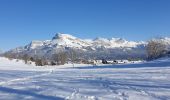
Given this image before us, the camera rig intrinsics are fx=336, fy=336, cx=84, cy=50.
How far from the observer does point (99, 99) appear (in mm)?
11812

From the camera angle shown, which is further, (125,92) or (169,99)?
(125,92)

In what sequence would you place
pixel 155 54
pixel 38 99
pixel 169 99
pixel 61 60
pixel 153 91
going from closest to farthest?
pixel 169 99 → pixel 38 99 → pixel 153 91 → pixel 155 54 → pixel 61 60

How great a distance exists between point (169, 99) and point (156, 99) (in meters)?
0.46

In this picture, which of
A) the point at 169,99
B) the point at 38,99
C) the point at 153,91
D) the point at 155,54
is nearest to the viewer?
the point at 169,99

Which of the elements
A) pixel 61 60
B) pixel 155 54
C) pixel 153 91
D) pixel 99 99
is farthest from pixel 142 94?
pixel 61 60

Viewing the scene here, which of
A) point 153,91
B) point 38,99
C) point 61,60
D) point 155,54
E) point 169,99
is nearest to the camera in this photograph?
point 169,99

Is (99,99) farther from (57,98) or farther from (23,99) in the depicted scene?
(23,99)

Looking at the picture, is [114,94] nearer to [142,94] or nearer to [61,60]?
[142,94]

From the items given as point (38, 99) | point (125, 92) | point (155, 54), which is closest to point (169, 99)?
point (125, 92)

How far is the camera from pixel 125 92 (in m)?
13.5

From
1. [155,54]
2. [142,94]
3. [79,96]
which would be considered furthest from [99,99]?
[155,54]

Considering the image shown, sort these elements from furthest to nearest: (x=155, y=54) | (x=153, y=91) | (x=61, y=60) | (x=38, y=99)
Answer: (x=61, y=60)
(x=155, y=54)
(x=153, y=91)
(x=38, y=99)

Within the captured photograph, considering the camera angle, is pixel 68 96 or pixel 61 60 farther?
pixel 61 60

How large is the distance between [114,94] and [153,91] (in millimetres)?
1703
